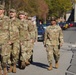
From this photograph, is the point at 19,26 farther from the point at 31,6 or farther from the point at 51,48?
the point at 31,6

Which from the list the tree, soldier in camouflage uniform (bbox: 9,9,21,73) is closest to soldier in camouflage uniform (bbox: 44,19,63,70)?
soldier in camouflage uniform (bbox: 9,9,21,73)

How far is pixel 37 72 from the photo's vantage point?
1045 cm

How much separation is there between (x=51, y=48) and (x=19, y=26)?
123 cm

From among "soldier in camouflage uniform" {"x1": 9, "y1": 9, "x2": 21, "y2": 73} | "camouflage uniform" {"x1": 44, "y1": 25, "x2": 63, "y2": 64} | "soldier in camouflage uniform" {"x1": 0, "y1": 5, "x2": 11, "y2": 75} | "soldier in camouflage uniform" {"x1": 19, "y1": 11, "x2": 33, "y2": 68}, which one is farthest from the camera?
"soldier in camouflage uniform" {"x1": 19, "y1": 11, "x2": 33, "y2": 68}

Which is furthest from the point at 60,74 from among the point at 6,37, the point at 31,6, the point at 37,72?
the point at 31,6

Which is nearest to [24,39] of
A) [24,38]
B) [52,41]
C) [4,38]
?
[24,38]

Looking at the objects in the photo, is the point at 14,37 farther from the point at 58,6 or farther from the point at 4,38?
the point at 58,6

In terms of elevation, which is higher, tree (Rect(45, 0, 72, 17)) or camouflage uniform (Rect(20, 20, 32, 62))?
tree (Rect(45, 0, 72, 17))

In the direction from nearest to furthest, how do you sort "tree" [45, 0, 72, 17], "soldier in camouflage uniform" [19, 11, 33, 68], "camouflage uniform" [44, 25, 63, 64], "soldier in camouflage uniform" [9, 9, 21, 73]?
1. "soldier in camouflage uniform" [9, 9, 21, 73]
2. "camouflage uniform" [44, 25, 63, 64]
3. "soldier in camouflage uniform" [19, 11, 33, 68]
4. "tree" [45, 0, 72, 17]

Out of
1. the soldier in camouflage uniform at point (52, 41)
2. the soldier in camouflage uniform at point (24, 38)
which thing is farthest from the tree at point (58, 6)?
the soldier in camouflage uniform at point (52, 41)

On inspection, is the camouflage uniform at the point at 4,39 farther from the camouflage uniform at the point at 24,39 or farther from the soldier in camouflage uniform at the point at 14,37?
the camouflage uniform at the point at 24,39

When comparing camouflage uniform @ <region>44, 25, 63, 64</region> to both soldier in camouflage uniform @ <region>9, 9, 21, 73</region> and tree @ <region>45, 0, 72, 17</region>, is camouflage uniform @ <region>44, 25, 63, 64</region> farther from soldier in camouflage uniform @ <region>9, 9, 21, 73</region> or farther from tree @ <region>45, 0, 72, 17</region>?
tree @ <region>45, 0, 72, 17</region>

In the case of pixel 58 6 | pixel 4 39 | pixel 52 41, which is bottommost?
pixel 52 41

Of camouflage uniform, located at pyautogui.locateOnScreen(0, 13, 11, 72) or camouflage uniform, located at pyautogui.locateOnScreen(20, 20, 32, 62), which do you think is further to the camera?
camouflage uniform, located at pyautogui.locateOnScreen(20, 20, 32, 62)
